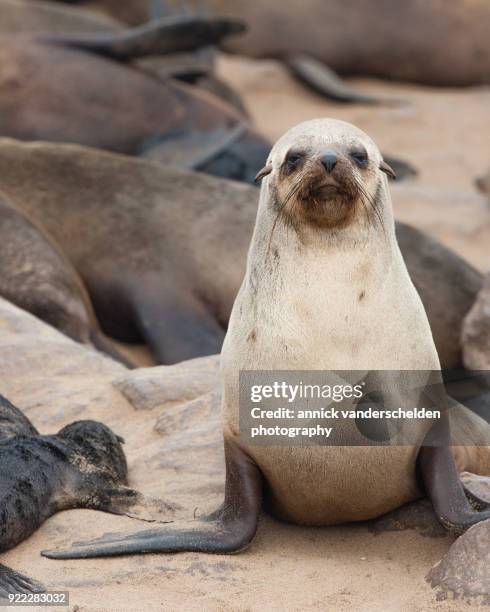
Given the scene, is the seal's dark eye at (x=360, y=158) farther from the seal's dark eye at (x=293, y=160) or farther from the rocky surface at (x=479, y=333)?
the rocky surface at (x=479, y=333)

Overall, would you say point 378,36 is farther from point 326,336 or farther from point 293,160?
point 326,336

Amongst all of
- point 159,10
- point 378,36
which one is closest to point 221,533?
point 159,10

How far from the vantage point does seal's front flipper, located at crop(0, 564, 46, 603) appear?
3.44 meters

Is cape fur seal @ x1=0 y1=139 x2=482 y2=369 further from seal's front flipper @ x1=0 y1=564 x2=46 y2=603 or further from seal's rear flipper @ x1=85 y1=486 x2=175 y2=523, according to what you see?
seal's front flipper @ x1=0 y1=564 x2=46 y2=603

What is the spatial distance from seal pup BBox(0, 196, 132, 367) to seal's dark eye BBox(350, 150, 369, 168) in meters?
2.80

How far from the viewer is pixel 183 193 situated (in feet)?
24.3

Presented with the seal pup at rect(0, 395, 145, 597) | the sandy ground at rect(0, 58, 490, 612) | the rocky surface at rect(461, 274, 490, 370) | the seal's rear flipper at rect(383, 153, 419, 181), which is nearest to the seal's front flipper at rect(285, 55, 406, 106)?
the seal's rear flipper at rect(383, 153, 419, 181)

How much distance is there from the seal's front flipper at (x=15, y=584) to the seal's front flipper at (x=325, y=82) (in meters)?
8.20

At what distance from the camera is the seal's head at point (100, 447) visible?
430 centimetres

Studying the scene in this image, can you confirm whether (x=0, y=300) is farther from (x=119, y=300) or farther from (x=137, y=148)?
(x=137, y=148)

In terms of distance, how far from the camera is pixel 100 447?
4.37m

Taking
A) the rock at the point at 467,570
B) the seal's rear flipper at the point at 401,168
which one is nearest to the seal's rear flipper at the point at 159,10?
the seal's rear flipper at the point at 401,168

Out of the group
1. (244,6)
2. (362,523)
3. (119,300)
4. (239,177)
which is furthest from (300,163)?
(244,6)

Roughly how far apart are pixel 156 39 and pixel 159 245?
8.47 feet
